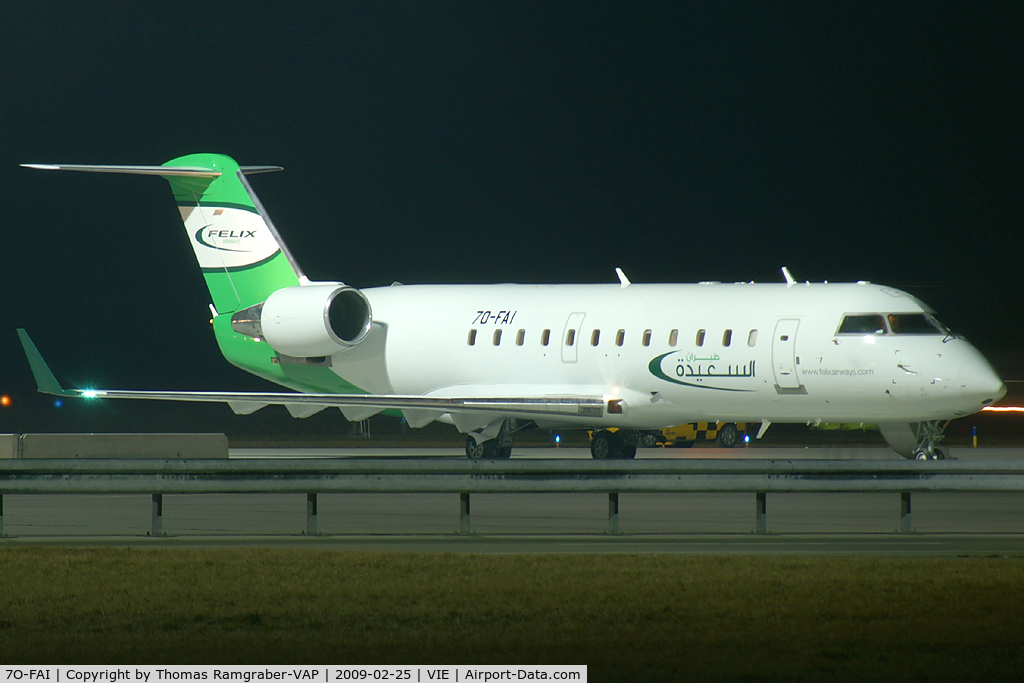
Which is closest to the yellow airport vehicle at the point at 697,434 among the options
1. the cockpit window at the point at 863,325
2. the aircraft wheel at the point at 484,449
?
the aircraft wheel at the point at 484,449

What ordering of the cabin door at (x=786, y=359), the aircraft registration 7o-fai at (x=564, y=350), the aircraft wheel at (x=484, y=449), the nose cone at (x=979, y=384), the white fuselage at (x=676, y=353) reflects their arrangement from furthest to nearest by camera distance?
the aircraft wheel at (x=484, y=449) → the cabin door at (x=786, y=359) → the aircraft registration 7o-fai at (x=564, y=350) → the white fuselage at (x=676, y=353) → the nose cone at (x=979, y=384)

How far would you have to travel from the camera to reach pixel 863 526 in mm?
14828

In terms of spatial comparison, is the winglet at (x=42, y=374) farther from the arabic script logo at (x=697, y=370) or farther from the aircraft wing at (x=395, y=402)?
the arabic script logo at (x=697, y=370)

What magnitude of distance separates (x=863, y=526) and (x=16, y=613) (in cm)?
926

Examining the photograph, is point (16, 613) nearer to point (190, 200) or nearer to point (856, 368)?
point (856, 368)

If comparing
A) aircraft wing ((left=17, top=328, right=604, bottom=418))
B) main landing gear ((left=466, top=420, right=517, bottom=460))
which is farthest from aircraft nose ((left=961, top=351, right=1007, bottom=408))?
main landing gear ((left=466, top=420, right=517, bottom=460))

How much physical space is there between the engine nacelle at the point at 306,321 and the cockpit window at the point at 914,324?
35.0ft

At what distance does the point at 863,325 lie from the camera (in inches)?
857

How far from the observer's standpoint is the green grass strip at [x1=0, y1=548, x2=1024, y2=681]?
734 centimetres

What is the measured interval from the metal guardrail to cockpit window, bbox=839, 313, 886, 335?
7.56 m

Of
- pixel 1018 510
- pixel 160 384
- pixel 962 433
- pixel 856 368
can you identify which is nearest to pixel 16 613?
pixel 1018 510

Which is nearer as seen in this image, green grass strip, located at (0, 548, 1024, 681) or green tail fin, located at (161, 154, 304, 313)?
green grass strip, located at (0, 548, 1024, 681)

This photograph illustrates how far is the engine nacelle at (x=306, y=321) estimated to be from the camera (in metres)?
26.4

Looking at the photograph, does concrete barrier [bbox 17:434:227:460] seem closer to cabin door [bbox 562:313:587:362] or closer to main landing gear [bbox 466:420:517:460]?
main landing gear [bbox 466:420:517:460]
